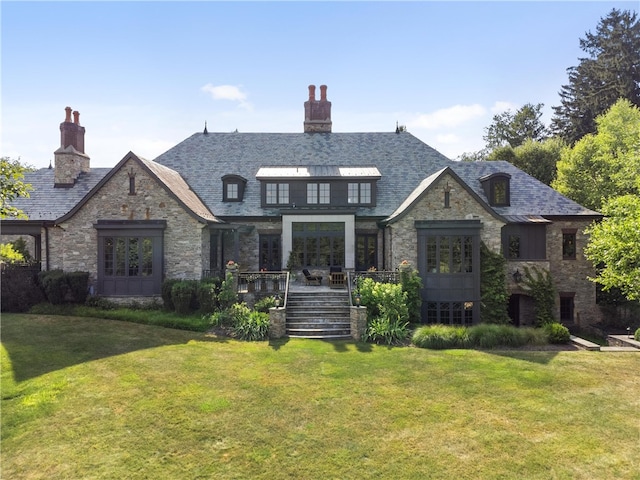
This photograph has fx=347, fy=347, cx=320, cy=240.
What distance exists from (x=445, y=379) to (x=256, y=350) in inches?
269

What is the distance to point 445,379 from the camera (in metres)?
11.0

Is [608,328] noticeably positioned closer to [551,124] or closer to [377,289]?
[377,289]

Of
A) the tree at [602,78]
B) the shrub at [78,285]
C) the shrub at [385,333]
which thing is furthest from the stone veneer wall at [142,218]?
the tree at [602,78]

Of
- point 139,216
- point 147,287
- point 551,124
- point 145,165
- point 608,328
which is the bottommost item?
point 608,328

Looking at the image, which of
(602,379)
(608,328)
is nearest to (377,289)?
(602,379)

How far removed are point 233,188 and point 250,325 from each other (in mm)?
11155

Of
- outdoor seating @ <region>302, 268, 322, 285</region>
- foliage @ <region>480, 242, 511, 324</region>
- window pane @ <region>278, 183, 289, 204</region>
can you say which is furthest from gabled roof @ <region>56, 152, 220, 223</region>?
foliage @ <region>480, 242, 511, 324</region>

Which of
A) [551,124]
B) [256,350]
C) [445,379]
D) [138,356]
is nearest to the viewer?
[445,379]

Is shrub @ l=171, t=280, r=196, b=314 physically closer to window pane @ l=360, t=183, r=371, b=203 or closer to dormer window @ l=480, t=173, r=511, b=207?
window pane @ l=360, t=183, r=371, b=203

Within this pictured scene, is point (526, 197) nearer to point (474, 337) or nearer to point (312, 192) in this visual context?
point (474, 337)

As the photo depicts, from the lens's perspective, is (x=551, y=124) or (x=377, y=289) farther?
(x=551, y=124)

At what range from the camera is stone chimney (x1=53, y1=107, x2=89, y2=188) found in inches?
887

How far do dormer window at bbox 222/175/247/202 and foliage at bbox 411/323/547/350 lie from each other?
14.3 metres

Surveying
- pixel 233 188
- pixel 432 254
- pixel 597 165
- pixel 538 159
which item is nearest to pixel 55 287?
pixel 233 188
